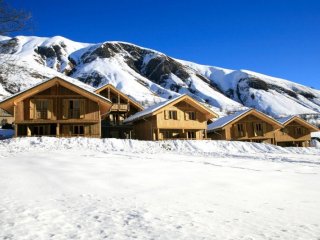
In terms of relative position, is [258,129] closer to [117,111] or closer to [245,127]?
[245,127]

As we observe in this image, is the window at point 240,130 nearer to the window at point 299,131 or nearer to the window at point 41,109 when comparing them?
the window at point 299,131

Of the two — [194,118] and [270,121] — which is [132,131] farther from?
[270,121]

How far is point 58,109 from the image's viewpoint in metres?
34.5

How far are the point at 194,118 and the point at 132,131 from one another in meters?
8.99

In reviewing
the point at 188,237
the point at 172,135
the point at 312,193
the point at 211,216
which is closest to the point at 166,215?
the point at 211,216

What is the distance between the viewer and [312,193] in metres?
9.95

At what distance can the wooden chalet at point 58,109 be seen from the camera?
33312 mm

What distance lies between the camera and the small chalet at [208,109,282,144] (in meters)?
46.8

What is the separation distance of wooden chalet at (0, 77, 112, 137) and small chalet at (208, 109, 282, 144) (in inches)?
740

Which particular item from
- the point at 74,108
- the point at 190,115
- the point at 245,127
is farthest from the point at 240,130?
the point at 74,108

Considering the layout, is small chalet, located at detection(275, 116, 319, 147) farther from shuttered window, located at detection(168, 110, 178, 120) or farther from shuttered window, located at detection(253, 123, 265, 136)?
shuttered window, located at detection(168, 110, 178, 120)

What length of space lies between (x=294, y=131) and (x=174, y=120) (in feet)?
82.7

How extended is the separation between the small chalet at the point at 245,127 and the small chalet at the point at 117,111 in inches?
466

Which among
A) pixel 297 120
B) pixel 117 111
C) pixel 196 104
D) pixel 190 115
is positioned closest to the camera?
pixel 196 104
